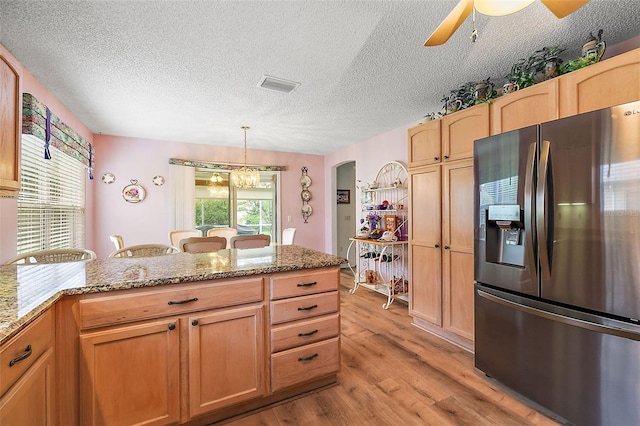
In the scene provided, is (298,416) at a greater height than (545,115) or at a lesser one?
lesser

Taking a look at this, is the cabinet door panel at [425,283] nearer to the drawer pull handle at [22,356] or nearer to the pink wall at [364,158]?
the pink wall at [364,158]

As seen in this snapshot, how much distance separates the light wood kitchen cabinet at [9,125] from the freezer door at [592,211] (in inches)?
116

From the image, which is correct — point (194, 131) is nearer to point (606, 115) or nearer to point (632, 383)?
point (606, 115)

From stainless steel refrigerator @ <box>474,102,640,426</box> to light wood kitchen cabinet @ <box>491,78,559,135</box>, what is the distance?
28 centimetres

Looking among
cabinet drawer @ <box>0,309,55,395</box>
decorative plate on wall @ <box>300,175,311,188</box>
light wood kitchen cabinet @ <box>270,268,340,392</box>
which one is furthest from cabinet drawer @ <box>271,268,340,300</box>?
decorative plate on wall @ <box>300,175,311,188</box>

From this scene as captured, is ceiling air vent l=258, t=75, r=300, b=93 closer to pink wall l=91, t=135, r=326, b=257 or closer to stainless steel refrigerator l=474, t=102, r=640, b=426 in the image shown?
stainless steel refrigerator l=474, t=102, r=640, b=426

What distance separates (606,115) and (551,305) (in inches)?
42.1

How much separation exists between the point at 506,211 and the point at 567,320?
2.27ft

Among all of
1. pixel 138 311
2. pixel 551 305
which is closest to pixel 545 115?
pixel 551 305

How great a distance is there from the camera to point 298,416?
169 centimetres

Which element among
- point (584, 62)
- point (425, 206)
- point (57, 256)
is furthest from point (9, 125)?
point (584, 62)

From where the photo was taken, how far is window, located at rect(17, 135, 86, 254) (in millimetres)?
2441

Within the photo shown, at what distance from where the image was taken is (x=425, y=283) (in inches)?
110

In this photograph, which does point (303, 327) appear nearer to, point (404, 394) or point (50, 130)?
point (404, 394)
